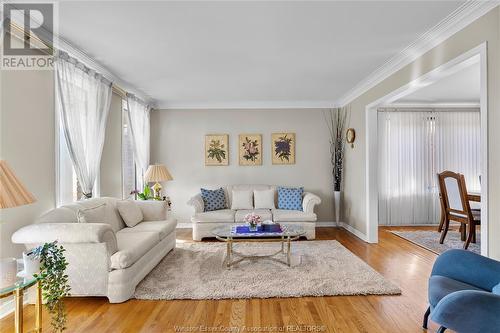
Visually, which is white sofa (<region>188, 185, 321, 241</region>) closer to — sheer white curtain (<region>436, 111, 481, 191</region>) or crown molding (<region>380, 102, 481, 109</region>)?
crown molding (<region>380, 102, 481, 109</region>)

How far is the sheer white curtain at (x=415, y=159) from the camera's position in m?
6.43

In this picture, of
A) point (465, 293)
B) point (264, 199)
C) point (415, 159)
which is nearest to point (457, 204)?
point (415, 159)

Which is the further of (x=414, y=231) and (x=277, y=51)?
(x=414, y=231)

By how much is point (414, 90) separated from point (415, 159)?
318 centimetres

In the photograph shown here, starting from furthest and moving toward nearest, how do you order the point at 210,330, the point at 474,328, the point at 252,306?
the point at 252,306 < the point at 210,330 < the point at 474,328

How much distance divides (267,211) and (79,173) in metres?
3.19

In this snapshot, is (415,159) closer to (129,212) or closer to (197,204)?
(197,204)

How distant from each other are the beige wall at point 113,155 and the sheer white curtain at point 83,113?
38cm

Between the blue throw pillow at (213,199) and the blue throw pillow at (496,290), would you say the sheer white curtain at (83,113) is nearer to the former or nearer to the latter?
the blue throw pillow at (213,199)

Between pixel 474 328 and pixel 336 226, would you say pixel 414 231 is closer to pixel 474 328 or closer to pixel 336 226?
pixel 336 226

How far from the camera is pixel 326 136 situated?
637 cm

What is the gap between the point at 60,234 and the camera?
8.64 ft

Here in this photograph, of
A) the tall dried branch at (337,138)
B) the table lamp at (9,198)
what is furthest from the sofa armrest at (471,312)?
the tall dried branch at (337,138)

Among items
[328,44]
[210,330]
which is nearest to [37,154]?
[210,330]
